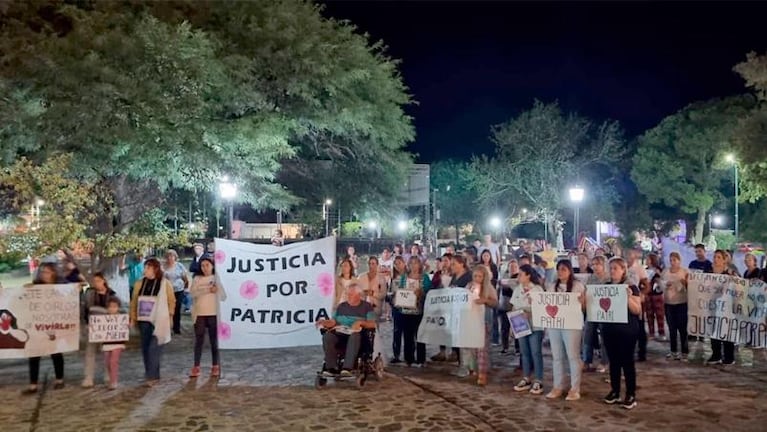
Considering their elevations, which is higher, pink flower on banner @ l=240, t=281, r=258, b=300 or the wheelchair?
pink flower on banner @ l=240, t=281, r=258, b=300

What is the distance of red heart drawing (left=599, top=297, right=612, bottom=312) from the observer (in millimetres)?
7883

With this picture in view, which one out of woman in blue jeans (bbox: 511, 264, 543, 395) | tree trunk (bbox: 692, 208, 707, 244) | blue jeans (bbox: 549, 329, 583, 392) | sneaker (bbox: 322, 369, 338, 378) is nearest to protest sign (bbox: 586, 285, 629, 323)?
blue jeans (bbox: 549, 329, 583, 392)

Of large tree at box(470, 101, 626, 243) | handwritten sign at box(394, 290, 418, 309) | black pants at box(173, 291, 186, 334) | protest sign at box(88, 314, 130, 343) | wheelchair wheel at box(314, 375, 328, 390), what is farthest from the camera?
large tree at box(470, 101, 626, 243)

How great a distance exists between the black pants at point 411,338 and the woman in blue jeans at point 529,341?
6.09ft

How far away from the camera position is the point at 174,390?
8.80 meters

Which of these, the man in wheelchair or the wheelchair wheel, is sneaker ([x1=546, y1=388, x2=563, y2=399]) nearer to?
the man in wheelchair

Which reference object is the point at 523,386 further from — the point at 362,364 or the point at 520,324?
the point at 362,364

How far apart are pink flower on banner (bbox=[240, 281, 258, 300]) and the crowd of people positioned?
1280mm

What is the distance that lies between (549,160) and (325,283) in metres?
35.8

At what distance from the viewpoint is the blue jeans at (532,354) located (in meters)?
8.61

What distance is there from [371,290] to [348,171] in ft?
29.5

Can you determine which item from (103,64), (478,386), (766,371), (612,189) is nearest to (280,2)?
(103,64)

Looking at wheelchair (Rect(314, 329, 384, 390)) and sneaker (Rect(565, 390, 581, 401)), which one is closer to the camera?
sneaker (Rect(565, 390, 581, 401))

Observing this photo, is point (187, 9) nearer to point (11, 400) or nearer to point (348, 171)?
point (348, 171)
